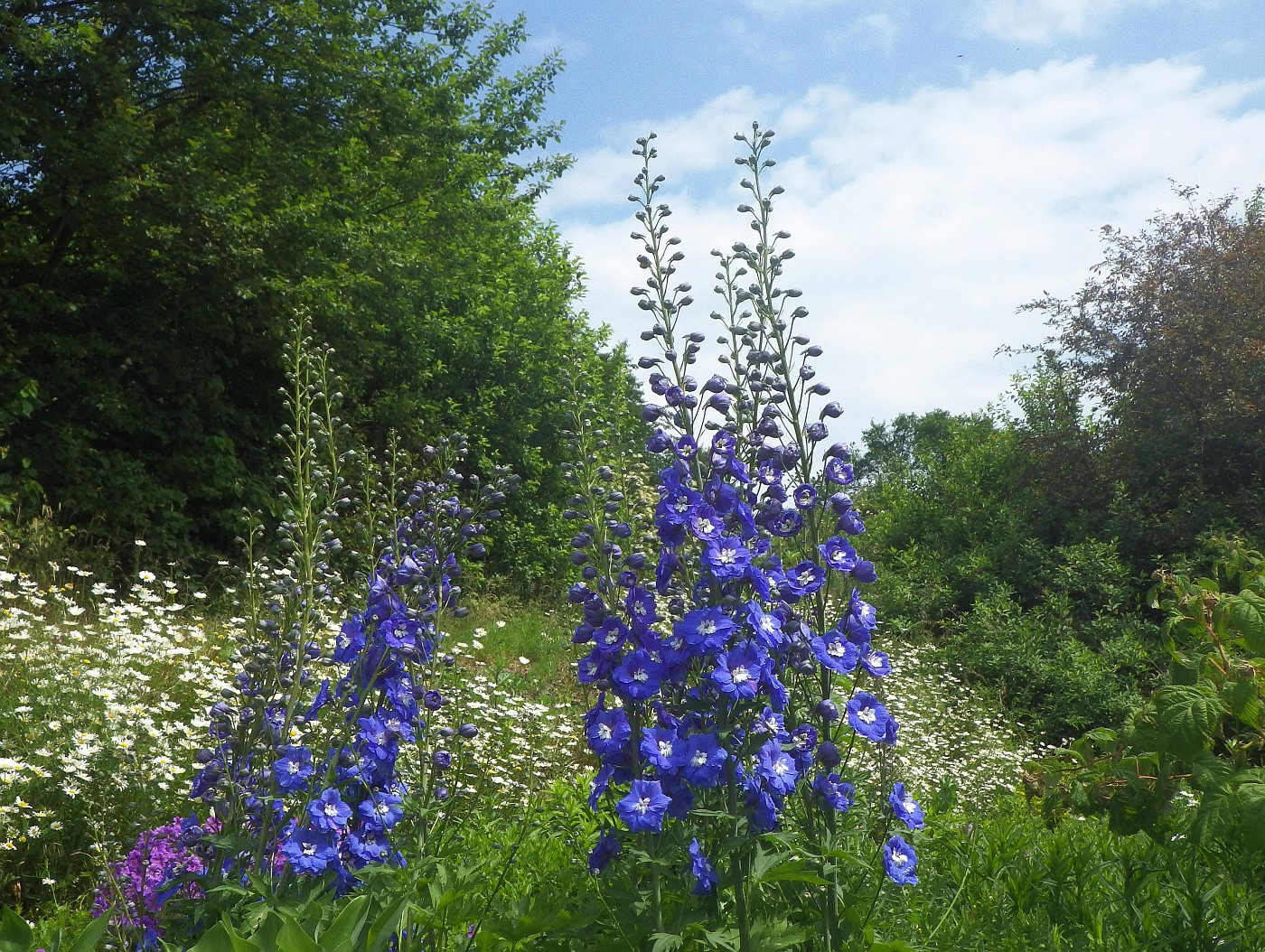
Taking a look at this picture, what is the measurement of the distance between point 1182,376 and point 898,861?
10.7m

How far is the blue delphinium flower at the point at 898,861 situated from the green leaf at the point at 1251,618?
107 centimetres

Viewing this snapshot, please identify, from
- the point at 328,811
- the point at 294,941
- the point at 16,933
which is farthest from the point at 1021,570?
the point at 16,933

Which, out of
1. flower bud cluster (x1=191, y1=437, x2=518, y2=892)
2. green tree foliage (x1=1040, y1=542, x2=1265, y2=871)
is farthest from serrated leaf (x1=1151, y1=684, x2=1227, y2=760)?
flower bud cluster (x1=191, y1=437, x2=518, y2=892)

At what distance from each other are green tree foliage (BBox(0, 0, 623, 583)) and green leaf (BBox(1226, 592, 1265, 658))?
8.52m

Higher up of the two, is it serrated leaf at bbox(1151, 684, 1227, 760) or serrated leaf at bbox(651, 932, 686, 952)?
serrated leaf at bbox(1151, 684, 1227, 760)

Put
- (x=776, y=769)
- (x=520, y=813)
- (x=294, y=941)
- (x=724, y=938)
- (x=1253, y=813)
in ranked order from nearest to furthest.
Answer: (x=294, y=941)
(x=724, y=938)
(x=776, y=769)
(x=1253, y=813)
(x=520, y=813)

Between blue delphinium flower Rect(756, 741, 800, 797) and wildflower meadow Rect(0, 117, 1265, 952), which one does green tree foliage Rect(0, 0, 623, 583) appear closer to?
wildflower meadow Rect(0, 117, 1265, 952)

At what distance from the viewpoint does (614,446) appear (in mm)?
2820

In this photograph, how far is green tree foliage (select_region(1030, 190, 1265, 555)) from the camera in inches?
423

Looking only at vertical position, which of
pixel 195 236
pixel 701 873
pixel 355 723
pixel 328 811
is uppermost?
pixel 195 236

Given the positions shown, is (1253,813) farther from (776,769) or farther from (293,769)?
(293,769)

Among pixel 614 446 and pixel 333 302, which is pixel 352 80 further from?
pixel 614 446

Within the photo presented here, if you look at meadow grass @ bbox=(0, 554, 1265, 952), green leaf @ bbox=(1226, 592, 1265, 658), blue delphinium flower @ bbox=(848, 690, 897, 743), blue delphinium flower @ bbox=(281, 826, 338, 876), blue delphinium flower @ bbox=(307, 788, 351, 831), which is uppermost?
green leaf @ bbox=(1226, 592, 1265, 658)

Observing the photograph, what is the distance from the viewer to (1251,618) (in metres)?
2.56
